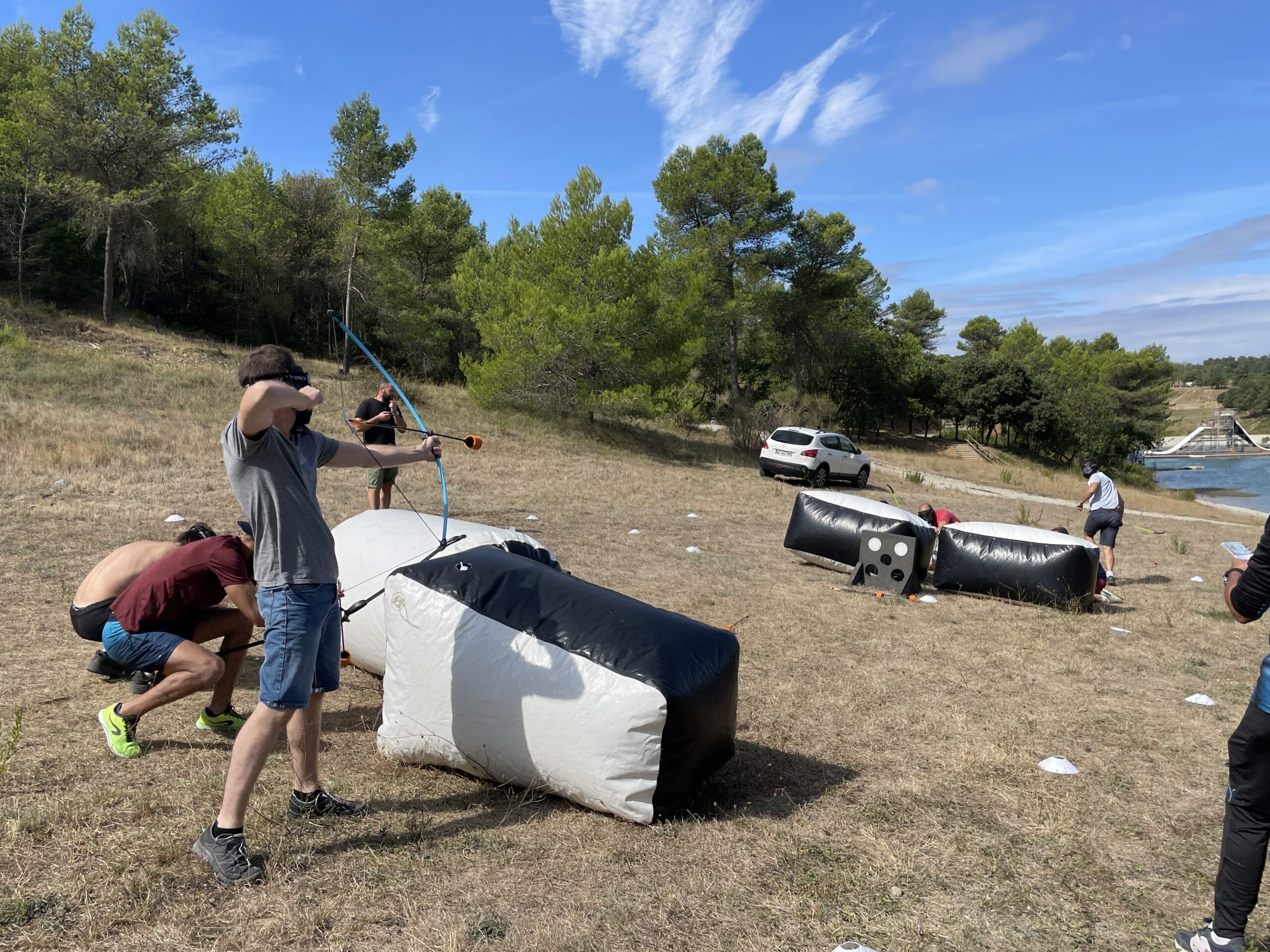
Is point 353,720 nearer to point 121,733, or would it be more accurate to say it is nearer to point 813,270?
point 121,733

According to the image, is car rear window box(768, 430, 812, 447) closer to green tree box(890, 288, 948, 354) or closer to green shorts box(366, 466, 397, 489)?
green shorts box(366, 466, 397, 489)

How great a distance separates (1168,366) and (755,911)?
225 ft

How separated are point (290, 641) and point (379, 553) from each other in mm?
2109

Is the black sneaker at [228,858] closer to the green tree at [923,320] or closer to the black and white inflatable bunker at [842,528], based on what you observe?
the black and white inflatable bunker at [842,528]

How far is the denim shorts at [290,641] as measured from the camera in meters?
2.92

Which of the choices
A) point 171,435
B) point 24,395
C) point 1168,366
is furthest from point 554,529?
point 1168,366

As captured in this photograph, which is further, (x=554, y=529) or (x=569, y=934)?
(x=554, y=529)

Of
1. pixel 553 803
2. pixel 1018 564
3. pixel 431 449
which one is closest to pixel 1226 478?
pixel 1018 564

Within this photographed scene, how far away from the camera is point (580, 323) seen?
70.3 feet

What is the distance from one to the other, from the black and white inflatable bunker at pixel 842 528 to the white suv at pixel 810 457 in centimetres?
1048

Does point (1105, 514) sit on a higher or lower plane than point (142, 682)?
higher

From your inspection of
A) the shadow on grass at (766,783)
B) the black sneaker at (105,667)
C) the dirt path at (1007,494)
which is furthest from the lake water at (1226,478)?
the black sneaker at (105,667)

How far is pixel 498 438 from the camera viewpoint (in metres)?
20.2

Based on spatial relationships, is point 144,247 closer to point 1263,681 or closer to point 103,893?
point 103,893
